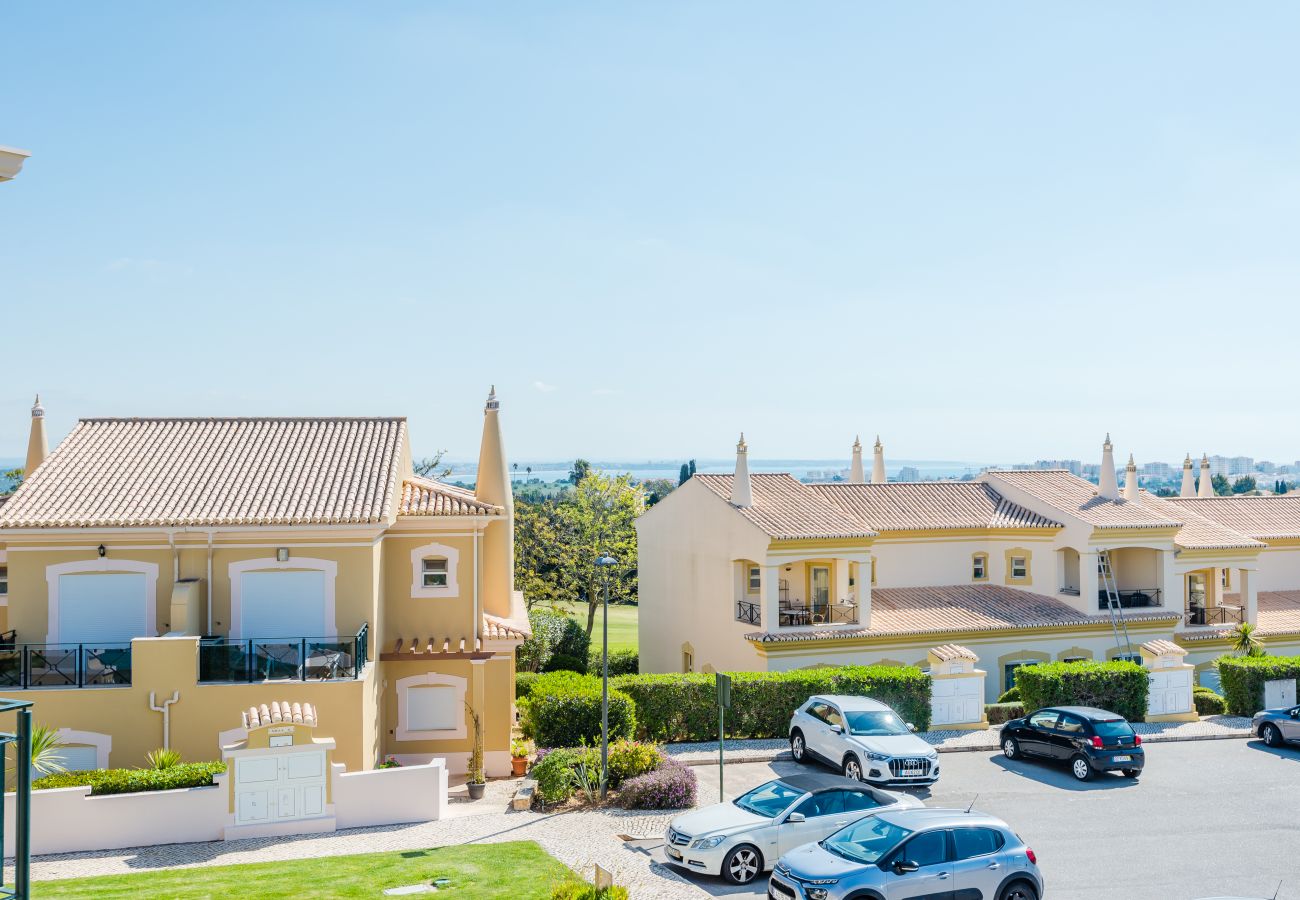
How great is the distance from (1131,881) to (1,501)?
26.7m

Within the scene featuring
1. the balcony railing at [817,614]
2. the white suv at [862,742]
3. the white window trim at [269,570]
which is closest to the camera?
the white suv at [862,742]

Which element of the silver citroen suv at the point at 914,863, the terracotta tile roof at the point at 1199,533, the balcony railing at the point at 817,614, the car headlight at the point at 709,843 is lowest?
the car headlight at the point at 709,843

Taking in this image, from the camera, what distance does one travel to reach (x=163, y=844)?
63.7 feet

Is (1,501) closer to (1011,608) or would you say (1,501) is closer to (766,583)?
(766,583)

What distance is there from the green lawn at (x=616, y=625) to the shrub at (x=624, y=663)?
12.8ft

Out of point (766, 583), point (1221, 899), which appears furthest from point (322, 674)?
point (1221, 899)

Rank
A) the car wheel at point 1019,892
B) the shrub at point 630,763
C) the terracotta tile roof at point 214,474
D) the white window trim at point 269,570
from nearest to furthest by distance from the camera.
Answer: the car wheel at point 1019,892
the shrub at point 630,763
the terracotta tile roof at point 214,474
the white window trim at point 269,570

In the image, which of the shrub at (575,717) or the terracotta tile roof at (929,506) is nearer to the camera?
the shrub at (575,717)

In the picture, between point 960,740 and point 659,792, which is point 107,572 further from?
point 960,740

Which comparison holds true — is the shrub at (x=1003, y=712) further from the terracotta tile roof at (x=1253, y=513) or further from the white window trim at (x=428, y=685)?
the terracotta tile roof at (x=1253, y=513)

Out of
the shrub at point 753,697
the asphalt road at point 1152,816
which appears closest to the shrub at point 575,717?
the shrub at point 753,697

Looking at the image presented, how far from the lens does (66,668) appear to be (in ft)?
77.3

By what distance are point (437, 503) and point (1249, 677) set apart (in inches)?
929

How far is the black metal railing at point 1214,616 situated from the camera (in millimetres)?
40844
